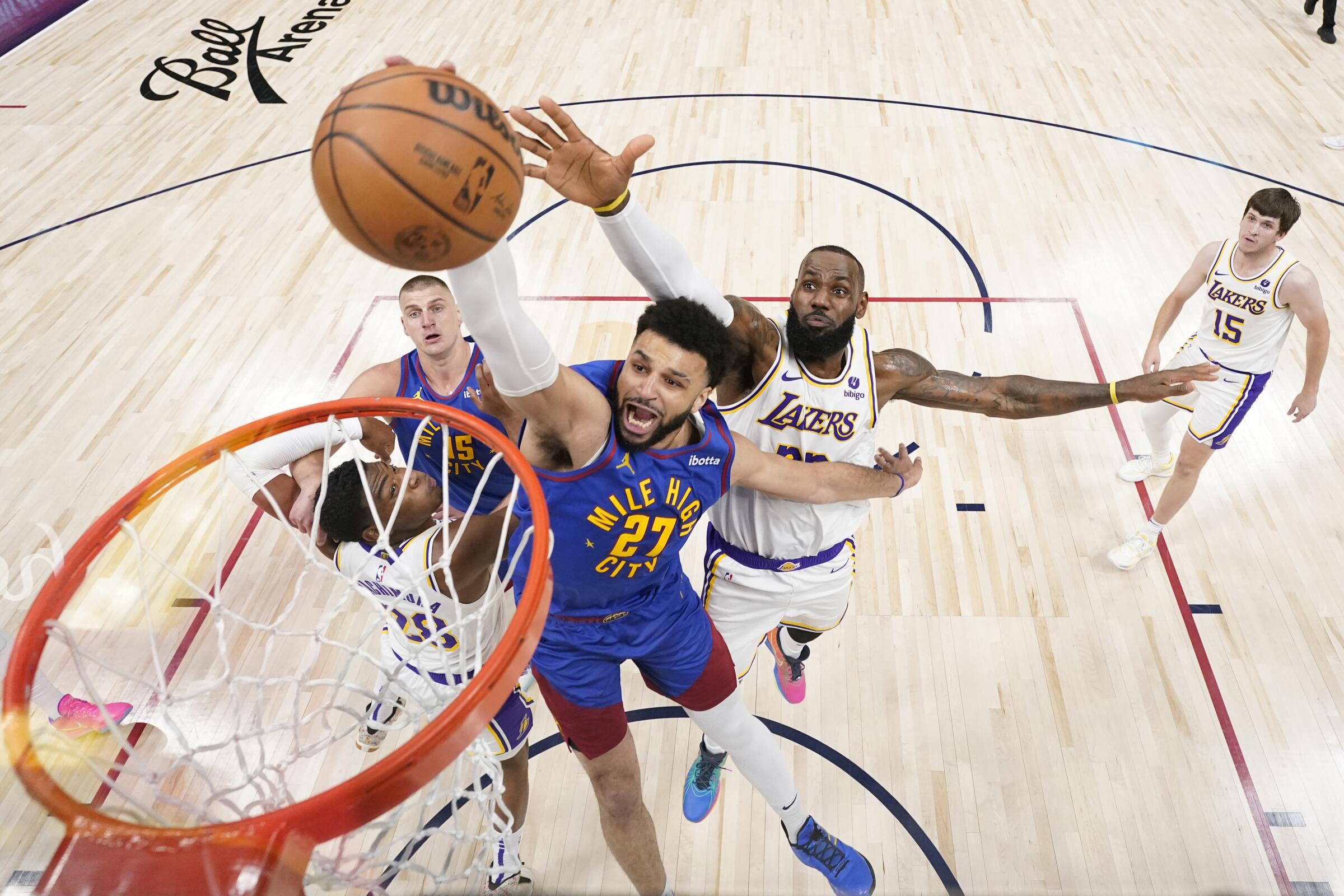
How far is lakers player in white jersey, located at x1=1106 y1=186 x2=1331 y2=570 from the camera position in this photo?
3.91m

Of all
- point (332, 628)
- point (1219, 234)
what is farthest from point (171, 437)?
point (1219, 234)

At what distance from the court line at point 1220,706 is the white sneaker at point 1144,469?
39mm

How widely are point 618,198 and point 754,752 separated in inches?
68.5

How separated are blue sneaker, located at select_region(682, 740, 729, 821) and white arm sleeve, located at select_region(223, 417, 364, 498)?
1699 mm

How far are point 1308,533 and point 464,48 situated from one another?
8.29 m

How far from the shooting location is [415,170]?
1691 mm

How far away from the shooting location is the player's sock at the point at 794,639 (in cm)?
362

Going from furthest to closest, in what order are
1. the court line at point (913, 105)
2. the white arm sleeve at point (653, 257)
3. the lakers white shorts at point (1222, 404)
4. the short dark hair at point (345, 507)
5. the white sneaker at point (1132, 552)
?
the court line at point (913, 105) → the white sneaker at point (1132, 552) → the lakers white shorts at point (1222, 404) → the short dark hair at point (345, 507) → the white arm sleeve at point (653, 257)

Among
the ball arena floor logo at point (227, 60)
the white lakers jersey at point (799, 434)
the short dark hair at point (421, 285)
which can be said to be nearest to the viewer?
the white lakers jersey at point (799, 434)

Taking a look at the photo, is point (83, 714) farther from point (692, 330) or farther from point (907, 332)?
point (907, 332)

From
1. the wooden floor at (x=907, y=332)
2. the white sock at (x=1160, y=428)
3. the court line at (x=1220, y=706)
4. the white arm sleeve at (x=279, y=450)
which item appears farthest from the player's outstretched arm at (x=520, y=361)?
the white sock at (x=1160, y=428)

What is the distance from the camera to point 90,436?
5.07m

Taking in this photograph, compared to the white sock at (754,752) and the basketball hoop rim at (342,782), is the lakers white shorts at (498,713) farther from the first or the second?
the basketball hoop rim at (342,782)

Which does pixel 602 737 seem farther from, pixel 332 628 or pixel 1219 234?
pixel 1219 234
